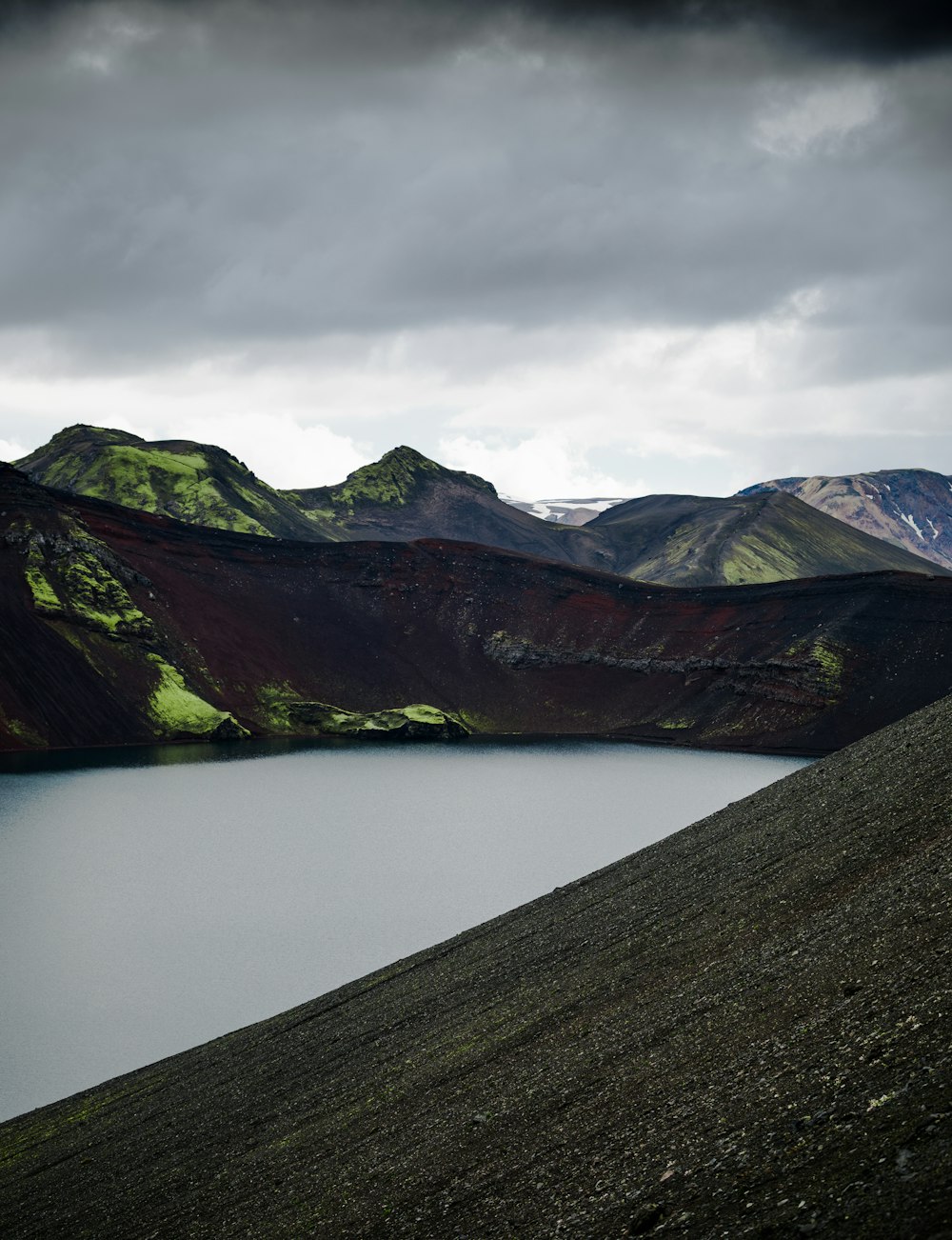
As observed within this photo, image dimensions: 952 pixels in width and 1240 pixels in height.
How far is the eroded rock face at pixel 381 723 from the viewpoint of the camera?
128 metres

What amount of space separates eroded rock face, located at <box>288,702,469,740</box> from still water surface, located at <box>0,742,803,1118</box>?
712 inches

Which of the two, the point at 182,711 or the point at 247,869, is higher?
the point at 182,711

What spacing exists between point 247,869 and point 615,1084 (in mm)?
42193

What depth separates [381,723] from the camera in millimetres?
128750

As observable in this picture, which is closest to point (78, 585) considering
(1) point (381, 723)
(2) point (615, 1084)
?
(1) point (381, 723)

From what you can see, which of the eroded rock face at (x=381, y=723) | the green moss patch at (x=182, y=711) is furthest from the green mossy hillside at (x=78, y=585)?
the eroded rock face at (x=381, y=723)

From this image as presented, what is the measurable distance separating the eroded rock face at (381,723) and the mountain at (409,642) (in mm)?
555

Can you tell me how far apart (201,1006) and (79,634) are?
88420 millimetres

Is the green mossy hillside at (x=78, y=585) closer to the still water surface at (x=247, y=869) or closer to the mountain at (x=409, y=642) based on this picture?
the mountain at (x=409, y=642)

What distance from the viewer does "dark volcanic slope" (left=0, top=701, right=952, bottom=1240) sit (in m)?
15.3

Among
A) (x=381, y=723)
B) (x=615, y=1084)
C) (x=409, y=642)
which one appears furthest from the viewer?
(x=409, y=642)

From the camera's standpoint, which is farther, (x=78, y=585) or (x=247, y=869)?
(x=78, y=585)

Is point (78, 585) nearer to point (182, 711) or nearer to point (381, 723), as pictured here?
point (182, 711)

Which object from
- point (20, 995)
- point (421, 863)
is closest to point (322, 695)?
point (421, 863)
